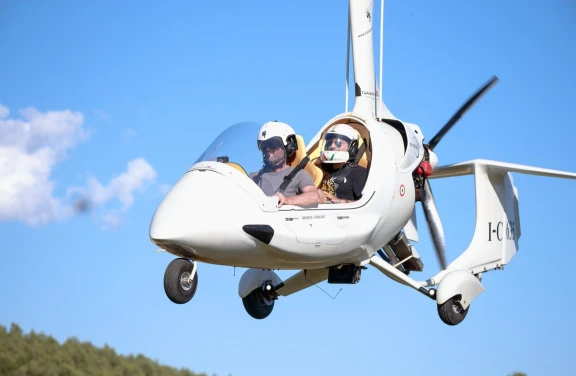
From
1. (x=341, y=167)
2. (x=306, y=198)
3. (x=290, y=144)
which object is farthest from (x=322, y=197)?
(x=341, y=167)

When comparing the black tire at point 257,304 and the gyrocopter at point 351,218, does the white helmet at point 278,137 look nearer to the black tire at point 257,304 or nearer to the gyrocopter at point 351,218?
the gyrocopter at point 351,218

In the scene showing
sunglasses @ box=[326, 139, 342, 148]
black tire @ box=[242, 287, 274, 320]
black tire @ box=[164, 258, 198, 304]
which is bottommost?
black tire @ box=[164, 258, 198, 304]

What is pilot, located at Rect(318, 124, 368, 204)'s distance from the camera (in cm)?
1430

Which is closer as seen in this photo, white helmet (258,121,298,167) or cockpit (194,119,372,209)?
cockpit (194,119,372,209)

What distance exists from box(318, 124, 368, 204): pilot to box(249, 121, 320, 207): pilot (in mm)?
749

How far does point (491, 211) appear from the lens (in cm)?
1728

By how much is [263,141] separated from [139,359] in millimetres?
10933

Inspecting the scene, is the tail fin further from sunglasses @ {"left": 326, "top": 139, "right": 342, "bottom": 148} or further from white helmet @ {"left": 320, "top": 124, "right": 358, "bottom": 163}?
sunglasses @ {"left": 326, "top": 139, "right": 342, "bottom": 148}

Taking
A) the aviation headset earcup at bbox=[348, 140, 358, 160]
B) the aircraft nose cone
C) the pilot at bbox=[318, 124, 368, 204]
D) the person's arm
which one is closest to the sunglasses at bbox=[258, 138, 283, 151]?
the person's arm

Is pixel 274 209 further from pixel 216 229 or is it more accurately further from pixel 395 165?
pixel 395 165

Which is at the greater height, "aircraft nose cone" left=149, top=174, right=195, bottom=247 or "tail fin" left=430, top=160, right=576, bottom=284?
"tail fin" left=430, top=160, right=576, bottom=284

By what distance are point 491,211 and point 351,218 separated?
177 inches

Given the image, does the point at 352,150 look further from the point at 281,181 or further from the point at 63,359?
the point at 63,359

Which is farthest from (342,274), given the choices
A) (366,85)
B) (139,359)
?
(139,359)
